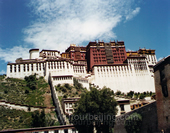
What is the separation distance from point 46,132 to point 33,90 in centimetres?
3071

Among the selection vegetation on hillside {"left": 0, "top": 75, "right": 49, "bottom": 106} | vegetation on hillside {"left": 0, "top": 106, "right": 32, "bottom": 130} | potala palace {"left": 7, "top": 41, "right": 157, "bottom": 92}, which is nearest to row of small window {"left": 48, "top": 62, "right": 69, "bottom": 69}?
potala palace {"left": 7, "top": 41, "right": 157, "bottom": 92}

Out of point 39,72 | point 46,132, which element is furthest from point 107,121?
point 39,72

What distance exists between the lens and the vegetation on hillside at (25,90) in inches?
2320

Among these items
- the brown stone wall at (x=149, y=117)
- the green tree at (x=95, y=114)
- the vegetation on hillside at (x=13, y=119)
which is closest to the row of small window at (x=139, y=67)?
the vegetation on hillside at (x=13, y=119)

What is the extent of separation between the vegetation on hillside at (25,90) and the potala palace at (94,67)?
487cm

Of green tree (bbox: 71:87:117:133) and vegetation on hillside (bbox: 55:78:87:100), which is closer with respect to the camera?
green tree (bbox: 71:87:117:133)

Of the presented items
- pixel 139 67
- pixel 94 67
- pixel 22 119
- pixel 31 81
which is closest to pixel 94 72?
pixel 94 67

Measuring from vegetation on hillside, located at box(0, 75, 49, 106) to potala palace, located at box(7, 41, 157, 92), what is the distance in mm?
4870

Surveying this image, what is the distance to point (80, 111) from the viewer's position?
36.2 m

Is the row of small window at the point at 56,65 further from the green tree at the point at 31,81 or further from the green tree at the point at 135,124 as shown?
the green tree at the point at 135,124

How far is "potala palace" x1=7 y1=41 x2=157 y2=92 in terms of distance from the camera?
82.0m

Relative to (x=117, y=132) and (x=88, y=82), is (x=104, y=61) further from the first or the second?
(x=117, y=132)

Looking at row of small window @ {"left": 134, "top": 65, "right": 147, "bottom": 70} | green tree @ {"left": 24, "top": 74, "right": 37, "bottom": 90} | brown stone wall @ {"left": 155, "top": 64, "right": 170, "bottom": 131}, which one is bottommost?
brown stone wall @ {"left": 155, "top": 64, "right": 170, "bottom": 131}

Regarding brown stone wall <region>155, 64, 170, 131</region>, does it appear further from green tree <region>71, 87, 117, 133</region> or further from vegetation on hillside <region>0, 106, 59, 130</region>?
vegetation on hillside <region>0, 106, 59, 130</region>
